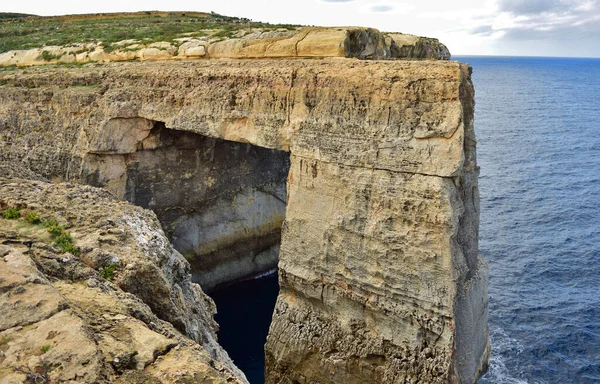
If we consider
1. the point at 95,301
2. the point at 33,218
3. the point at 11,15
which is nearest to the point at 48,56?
the point at 33,218

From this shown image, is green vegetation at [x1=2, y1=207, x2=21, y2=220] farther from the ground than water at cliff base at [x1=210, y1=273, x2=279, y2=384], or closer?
farther from the ground

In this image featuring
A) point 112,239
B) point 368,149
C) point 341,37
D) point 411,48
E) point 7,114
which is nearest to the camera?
point 112,239

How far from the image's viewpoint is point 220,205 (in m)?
27.3

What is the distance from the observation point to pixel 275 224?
2980 cm

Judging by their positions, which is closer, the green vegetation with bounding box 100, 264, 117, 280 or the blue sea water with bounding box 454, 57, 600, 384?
the green vegetation with bounding box 100, 264, 117, 280

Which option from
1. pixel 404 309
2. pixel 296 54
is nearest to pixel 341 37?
pixel 296 54

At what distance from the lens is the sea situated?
21.1 m

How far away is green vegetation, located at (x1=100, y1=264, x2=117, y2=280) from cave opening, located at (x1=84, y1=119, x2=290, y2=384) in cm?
1356

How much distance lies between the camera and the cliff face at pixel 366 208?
14977 mm

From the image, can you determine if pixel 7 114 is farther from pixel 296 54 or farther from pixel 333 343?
pixel 333 343

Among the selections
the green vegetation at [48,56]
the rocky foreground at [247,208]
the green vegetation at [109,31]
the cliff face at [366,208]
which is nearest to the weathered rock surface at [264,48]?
the green vegetation at [48,56]

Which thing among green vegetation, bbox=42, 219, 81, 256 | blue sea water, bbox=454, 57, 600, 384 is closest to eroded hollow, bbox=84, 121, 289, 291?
blue sea water, bbox=454, 57, 600, 384

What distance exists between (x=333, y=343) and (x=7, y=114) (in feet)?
63.6

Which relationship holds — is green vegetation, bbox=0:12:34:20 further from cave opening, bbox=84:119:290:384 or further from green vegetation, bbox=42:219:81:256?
green vegetation, bbox=42:219:81:256
